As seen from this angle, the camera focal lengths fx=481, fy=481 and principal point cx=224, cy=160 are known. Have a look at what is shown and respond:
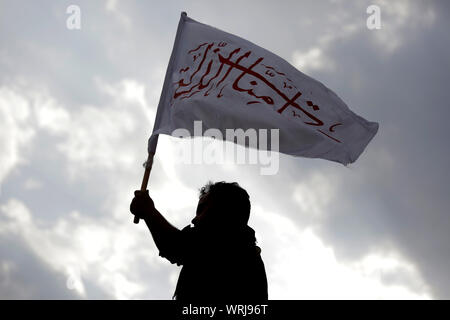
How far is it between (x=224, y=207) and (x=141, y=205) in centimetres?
74

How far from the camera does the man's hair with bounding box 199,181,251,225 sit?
4.18 meters

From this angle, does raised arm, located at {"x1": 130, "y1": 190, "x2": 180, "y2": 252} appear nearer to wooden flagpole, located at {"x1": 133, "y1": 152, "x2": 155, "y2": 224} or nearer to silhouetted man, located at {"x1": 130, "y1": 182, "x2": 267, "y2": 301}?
silhouetted man, located at {"x1": 130, "y1": 182, "x2": 267, "y2": 301}

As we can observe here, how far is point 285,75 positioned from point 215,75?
3.15ft

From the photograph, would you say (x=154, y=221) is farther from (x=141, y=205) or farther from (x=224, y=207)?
(x=224, y=207)

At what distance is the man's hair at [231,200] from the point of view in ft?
13.7

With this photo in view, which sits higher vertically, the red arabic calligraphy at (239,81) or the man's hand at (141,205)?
the red arabic calligraphy at (239,81)

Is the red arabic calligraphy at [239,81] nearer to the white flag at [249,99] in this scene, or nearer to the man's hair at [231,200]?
the white flag at [249,99]

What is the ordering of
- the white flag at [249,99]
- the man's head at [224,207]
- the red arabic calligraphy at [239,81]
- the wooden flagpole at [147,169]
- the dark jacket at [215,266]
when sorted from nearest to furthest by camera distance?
the dark jacket at [215,266], the man's head at [224,207], the wooden flagpole at [147,169], the white flag at [249,99], the red arabic calligraphy at [239,81]

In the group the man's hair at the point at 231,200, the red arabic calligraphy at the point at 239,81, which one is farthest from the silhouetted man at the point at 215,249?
the red arabic calligraphy at the point at 239,81

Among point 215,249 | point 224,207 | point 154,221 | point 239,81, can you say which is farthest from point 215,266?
point 239,81

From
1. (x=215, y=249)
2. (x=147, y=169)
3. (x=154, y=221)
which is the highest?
(x=147, y=169)

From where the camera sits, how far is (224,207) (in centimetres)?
418
